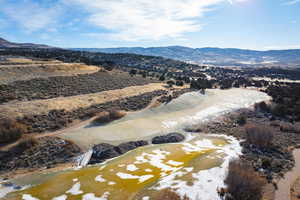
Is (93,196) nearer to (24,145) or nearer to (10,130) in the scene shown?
(24,145)

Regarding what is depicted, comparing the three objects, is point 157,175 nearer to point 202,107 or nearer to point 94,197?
point 94,197

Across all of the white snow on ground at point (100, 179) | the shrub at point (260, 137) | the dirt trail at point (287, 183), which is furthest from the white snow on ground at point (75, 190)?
the shrub at point (260, 137)

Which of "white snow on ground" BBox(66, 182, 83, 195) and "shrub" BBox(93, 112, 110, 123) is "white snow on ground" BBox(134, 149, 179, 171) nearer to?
"white snow on ground" BBox(66, 182, 83, 195)

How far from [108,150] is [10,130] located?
42.2 feet

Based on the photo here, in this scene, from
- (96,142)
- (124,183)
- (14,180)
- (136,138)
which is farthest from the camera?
(136,138)

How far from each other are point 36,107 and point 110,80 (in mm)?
28306

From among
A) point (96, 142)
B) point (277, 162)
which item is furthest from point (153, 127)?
point (277, 162)

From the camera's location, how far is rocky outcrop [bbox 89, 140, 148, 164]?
950 inches

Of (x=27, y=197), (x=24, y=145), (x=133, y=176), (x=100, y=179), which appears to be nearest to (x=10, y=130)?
(x=24, y=145)

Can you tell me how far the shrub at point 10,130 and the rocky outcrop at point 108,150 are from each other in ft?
33.7

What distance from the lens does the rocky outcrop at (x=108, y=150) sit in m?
24.1

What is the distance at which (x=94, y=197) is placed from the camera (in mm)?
15789

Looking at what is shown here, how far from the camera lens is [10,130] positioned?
26531mm

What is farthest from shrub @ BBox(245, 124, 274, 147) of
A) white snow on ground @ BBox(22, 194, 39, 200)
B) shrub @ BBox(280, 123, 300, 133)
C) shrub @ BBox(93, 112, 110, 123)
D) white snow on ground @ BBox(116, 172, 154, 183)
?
white snow on ground @ BBox(22, 194, 39, 200)
